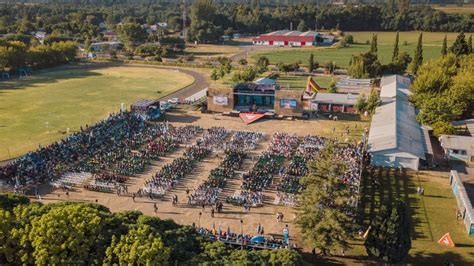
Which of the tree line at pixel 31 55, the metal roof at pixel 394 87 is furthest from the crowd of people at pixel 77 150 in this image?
the tree line at pixel 31 55

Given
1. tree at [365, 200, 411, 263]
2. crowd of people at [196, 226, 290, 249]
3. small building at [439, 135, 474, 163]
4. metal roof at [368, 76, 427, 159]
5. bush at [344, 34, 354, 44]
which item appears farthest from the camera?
bush at [344, 34, 354, 44]

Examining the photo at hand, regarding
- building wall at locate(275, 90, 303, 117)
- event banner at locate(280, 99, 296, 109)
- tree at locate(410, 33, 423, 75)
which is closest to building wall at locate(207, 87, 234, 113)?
building wall at locate(275, 90, 303, 117)

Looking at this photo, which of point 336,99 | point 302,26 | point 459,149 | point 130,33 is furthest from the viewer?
point 302,26

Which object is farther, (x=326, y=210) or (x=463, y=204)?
(x=463, y=204)

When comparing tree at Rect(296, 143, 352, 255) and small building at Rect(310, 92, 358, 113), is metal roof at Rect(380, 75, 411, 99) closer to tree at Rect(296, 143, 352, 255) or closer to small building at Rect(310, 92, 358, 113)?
small building at Rect(310, 92, 358, 113)

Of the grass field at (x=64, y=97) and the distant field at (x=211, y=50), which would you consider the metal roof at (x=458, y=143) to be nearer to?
the grass field at (x=64, y=97)

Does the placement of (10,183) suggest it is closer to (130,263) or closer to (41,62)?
(130,263)

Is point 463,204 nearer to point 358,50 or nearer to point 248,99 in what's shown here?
point 248,99

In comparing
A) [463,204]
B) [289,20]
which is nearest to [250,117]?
[463,204]
